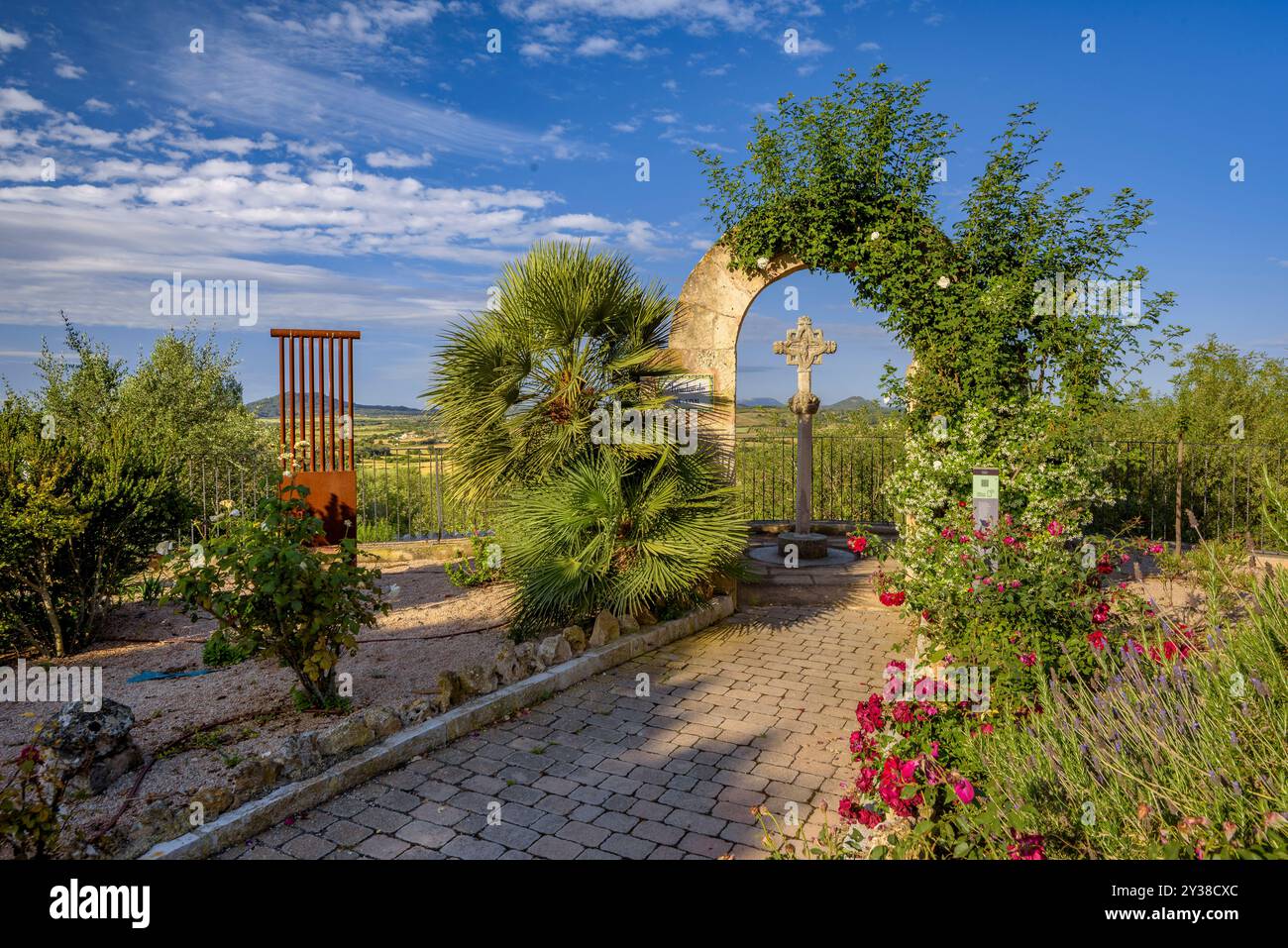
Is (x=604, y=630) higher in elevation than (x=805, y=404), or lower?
lower

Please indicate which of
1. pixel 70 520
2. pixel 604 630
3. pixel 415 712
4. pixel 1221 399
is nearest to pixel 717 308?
pixel 604 630

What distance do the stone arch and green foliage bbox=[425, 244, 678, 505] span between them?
1.39 metres

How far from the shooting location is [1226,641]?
3.63 meters

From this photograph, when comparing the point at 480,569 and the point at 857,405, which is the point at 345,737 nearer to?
the point at 480,569

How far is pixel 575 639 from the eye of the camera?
5.94m

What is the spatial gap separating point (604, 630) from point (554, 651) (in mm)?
630

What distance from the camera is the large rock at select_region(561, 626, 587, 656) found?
19.3 feet

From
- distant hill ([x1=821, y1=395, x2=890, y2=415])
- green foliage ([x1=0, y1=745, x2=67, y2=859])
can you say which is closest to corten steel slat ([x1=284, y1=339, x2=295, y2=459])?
green foliage ([x1=0, y1=745, x2=67, y2=859])

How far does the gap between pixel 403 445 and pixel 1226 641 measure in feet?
34.7

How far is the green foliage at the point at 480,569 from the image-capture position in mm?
8812

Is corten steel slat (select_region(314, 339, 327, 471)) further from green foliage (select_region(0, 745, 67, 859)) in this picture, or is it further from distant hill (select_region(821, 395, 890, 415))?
distant hill (select_region(821, 395, 890, 415))
